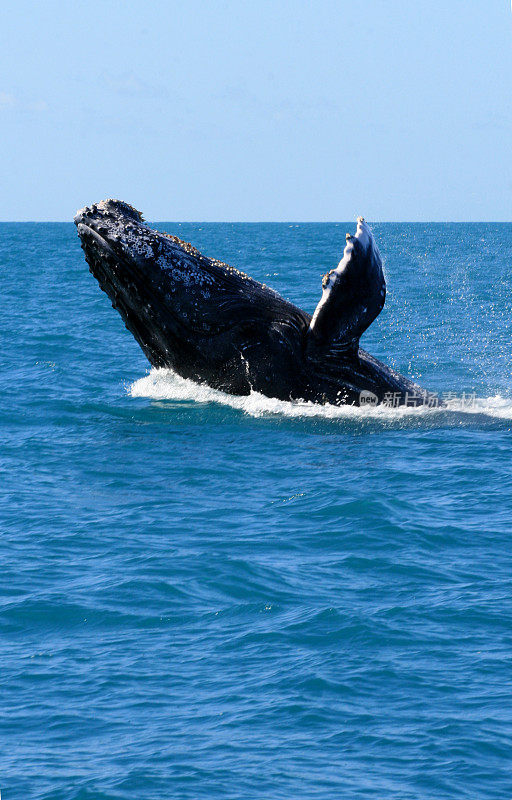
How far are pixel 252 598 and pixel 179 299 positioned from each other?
19.4 feet

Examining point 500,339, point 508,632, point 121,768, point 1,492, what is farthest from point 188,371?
point 500,339

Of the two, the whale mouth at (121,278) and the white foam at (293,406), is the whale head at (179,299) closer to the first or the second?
the whale mouth at (121,278)

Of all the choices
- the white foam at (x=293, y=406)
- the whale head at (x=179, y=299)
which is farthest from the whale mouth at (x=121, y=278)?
the white foam at (x=293, y=406)

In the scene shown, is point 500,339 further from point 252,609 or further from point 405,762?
point 405,762

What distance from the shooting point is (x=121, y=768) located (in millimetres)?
6586

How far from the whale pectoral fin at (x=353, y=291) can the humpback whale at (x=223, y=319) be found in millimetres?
18

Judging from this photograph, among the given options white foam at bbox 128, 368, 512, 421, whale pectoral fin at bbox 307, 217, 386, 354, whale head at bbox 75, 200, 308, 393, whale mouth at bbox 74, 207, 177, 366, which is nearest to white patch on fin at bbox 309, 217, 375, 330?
whale pectoral fin at bbox 307, 217, 386, 354

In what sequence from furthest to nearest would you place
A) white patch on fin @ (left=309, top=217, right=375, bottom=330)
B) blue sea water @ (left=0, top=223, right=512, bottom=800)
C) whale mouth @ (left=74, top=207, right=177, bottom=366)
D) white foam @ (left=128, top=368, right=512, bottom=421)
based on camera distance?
white foam @ (left=128, top=368, right=512, bottom=421), whale mouth @ (left=74, top=207, right=177, bottom=366), white patch on fin @ (left=309, top=217, right=375, bottom=330), blue sea water @ (left=0, top=223, right=512, bottom=800)

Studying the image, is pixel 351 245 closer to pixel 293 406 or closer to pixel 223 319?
Answer: pixel 223 319

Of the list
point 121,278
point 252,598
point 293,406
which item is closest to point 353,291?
point 293,406

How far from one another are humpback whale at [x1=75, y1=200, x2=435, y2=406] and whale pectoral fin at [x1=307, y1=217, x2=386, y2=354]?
2cm

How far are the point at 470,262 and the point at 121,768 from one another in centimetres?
5963

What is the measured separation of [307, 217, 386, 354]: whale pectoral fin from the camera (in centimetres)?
1292

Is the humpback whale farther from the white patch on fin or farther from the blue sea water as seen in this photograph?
the blue sea water
